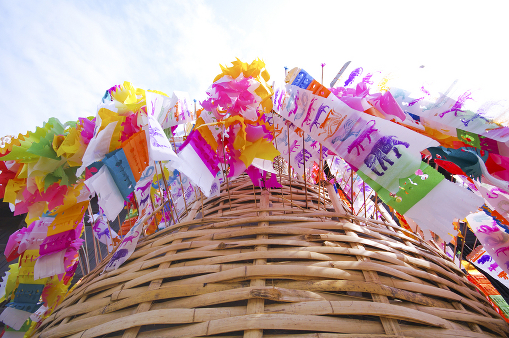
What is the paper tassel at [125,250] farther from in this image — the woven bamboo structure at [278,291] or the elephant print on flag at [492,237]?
the elephant print on flag at [492,237]

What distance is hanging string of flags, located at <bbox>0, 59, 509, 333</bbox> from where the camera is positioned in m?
0.32

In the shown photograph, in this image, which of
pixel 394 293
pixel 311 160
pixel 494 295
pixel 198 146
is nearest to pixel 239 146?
pixel 198 146

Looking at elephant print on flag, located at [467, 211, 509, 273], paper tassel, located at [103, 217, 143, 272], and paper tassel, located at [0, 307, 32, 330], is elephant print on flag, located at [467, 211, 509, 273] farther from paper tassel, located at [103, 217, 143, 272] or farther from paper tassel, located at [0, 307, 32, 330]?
paper tassel, located at [0, 307, 32, 330]

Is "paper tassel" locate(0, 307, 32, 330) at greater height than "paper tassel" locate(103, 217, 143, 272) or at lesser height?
lesser

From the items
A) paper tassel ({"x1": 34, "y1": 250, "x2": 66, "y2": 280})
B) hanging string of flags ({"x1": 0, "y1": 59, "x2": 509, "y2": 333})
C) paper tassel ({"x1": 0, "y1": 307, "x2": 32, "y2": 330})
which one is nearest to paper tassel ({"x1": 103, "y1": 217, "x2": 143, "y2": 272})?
hanging string of flags ({"x1": 0, "y1": 59, "x2": 509, "y2": 333})

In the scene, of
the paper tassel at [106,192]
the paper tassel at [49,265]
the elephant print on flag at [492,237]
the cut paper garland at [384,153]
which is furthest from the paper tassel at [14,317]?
the elephant print on flag at [492,237]

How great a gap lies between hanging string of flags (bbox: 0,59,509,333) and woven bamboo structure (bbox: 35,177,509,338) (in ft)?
0.27

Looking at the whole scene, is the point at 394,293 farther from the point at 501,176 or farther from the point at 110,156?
the point at 110,156

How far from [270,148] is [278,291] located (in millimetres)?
264

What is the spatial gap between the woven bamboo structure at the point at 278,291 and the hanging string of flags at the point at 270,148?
0.27 ft

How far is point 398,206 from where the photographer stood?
12.8 inches

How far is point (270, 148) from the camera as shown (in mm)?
449

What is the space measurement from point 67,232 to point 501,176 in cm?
97

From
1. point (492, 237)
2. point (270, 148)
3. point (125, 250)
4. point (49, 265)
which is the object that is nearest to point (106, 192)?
point (125, 250)
